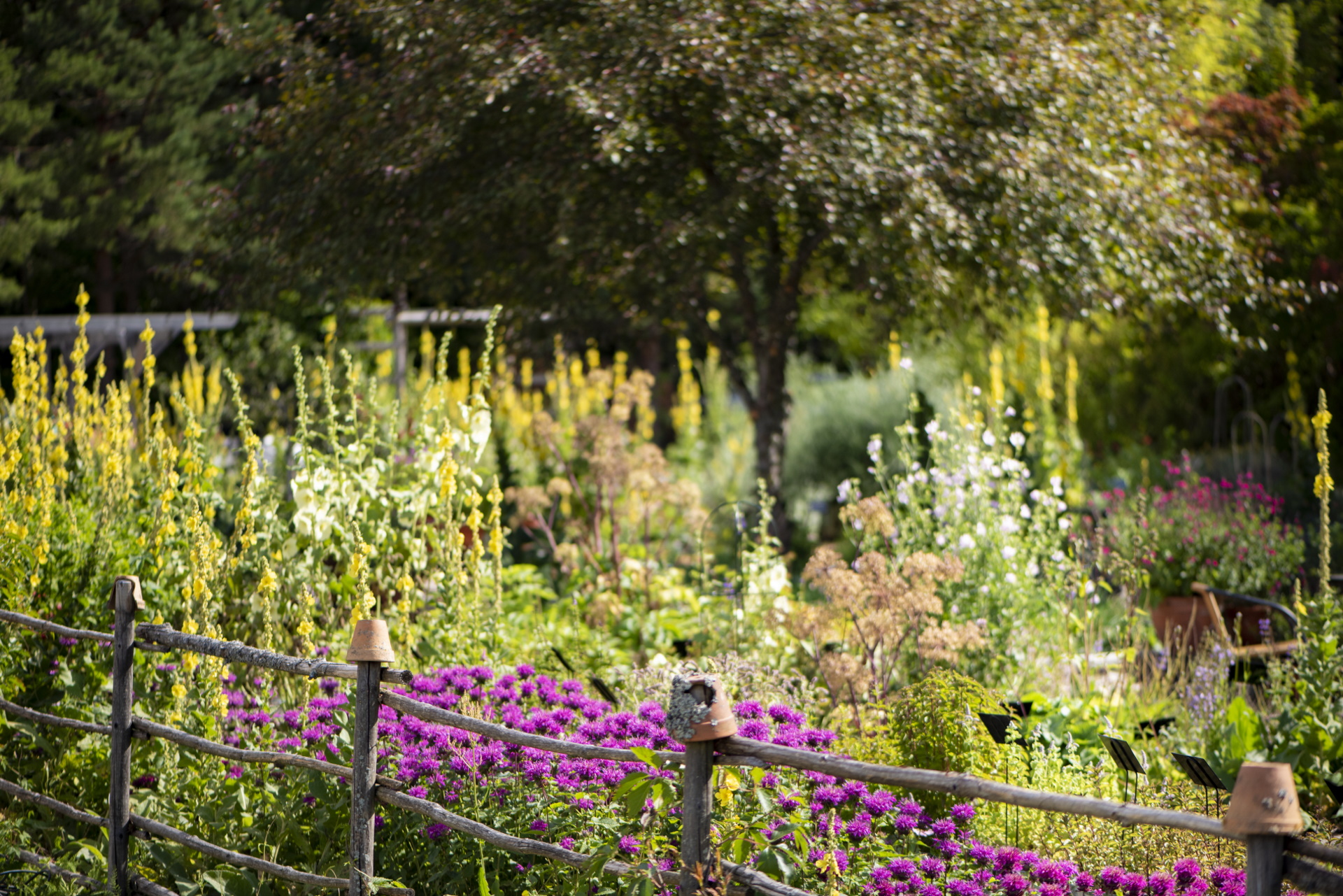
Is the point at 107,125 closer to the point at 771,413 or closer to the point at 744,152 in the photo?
the point at 744,152

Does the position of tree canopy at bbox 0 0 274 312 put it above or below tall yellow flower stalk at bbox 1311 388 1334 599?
above

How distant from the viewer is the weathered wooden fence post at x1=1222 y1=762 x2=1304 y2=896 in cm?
164

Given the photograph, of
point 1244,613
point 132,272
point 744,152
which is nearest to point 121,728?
point 744,152

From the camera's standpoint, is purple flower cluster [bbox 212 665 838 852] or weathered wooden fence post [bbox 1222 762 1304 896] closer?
weathered wooden fence post [bbox 1222 762 1304 896]

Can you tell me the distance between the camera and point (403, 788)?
279 cm

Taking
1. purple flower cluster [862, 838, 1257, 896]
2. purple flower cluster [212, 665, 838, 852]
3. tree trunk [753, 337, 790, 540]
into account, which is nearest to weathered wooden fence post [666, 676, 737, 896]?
purple flower cluster [212, 665, 838, 852]

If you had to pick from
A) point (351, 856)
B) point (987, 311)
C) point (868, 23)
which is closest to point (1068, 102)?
point (868, 23)

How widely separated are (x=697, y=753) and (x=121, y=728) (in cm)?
200

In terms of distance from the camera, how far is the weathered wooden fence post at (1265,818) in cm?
164

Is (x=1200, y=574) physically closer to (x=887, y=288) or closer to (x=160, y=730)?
(x=887, y=288)

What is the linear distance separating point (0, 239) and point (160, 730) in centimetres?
746

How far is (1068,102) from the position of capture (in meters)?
6.44

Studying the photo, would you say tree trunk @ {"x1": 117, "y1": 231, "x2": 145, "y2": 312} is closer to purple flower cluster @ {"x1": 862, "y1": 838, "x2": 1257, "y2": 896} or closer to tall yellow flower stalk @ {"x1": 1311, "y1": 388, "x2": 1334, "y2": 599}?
tall yellow flower stalk @ {"x1": 1311, "y1": 388, "x2": 1334, "y2": 599}

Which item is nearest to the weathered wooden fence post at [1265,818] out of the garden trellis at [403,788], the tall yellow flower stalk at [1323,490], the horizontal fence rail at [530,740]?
the garden trellis at [403,788]
